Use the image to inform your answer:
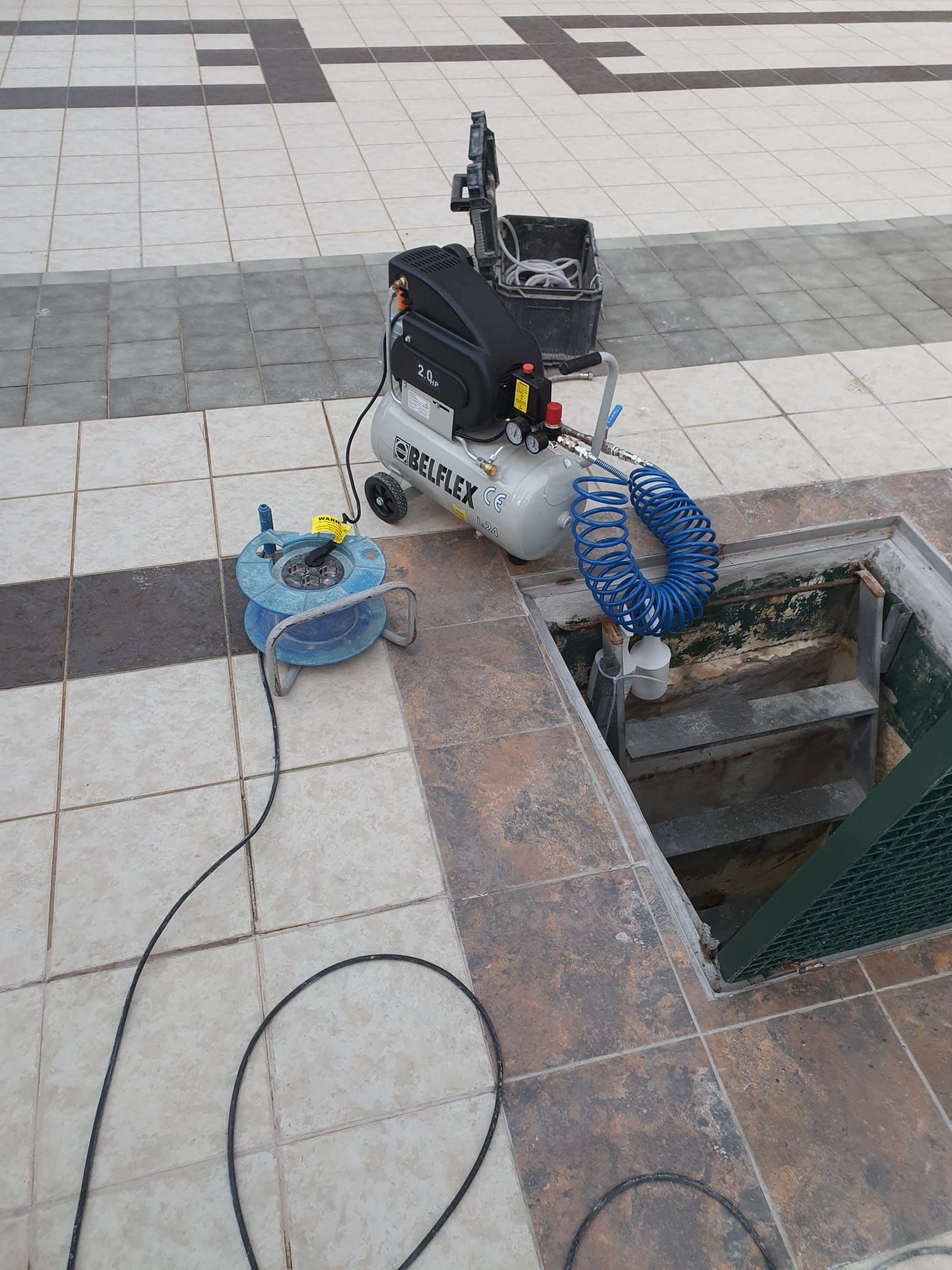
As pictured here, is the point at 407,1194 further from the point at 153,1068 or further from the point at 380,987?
the point at 153,1068

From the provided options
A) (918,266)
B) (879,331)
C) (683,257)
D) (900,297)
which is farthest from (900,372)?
(683,257)

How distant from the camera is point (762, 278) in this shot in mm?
5121

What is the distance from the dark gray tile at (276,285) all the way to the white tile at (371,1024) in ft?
Result: 11.7

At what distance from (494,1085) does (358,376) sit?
3185 mm

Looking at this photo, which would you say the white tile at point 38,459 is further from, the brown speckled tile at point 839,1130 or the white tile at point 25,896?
the brown speckled tile at point 839,1130

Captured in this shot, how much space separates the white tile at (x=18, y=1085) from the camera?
1880 mm

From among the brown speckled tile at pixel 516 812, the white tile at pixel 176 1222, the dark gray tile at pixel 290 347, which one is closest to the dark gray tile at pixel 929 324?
the dark gray tile at pixel 290 347

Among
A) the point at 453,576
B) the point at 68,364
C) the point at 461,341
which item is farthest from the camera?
the point at 68,364

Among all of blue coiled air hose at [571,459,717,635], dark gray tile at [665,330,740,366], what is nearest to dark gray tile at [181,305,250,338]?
dark gray tile at [665,330,740,366]

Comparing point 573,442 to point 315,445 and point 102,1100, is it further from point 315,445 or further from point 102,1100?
point 102,1100

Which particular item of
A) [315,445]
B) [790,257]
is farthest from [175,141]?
[790,257]

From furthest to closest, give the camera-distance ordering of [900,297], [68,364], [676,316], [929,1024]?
1. [900,297]
2. [676,316]
3. [68,364]
4. [929,1024]

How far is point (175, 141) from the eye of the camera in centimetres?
614

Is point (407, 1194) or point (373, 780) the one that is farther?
point (373, 780)
